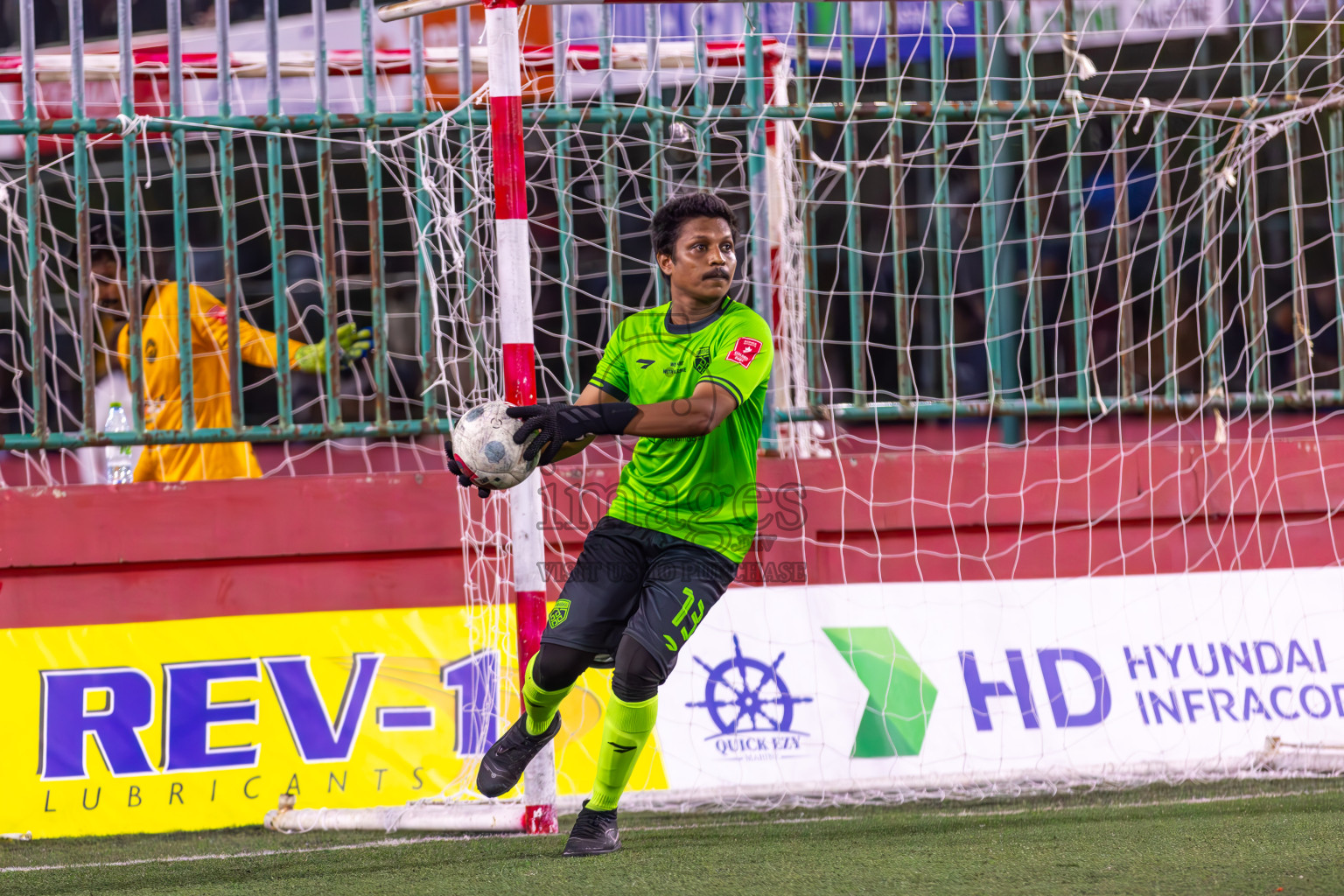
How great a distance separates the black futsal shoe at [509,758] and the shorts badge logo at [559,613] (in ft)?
0.97

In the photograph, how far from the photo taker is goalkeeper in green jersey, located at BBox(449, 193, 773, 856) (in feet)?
12.2

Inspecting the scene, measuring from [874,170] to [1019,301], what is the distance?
142cm

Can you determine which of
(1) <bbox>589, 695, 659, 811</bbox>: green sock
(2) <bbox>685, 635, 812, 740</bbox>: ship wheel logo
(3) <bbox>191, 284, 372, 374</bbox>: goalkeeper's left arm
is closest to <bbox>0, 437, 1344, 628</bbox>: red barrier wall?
(2) <bbox>685, 635, 812, 740</bbox>: ship wheel logo

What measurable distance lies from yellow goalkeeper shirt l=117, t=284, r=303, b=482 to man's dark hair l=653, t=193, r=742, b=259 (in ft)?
8.69

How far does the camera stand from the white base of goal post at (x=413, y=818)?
4.22 metres

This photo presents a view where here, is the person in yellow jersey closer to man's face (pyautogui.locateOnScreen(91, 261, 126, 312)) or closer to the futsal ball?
man's face (pyautogui.locateOnScreen(91, 261, 126, 312))

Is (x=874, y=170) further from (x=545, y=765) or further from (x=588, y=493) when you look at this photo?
(x=545, y=765)

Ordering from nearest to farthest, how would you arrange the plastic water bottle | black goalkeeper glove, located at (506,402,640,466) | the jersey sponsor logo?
1. black goalkeeper glove, located at (506,402,640,466)
2. the jersey sponsor logo
3. the plastic water bottle

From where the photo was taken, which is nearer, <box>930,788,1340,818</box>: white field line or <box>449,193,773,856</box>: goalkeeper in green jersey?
<box>449,193,773,856</box>: goalkeeper in green jersey

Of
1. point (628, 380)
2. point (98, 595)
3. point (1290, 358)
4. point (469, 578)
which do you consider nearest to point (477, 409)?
point (628, 380)

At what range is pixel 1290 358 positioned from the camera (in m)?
9.23

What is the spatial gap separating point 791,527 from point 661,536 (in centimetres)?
146

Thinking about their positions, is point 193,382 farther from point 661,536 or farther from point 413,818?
point 661,536

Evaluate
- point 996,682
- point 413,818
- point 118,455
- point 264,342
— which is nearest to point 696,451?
point 413,818
